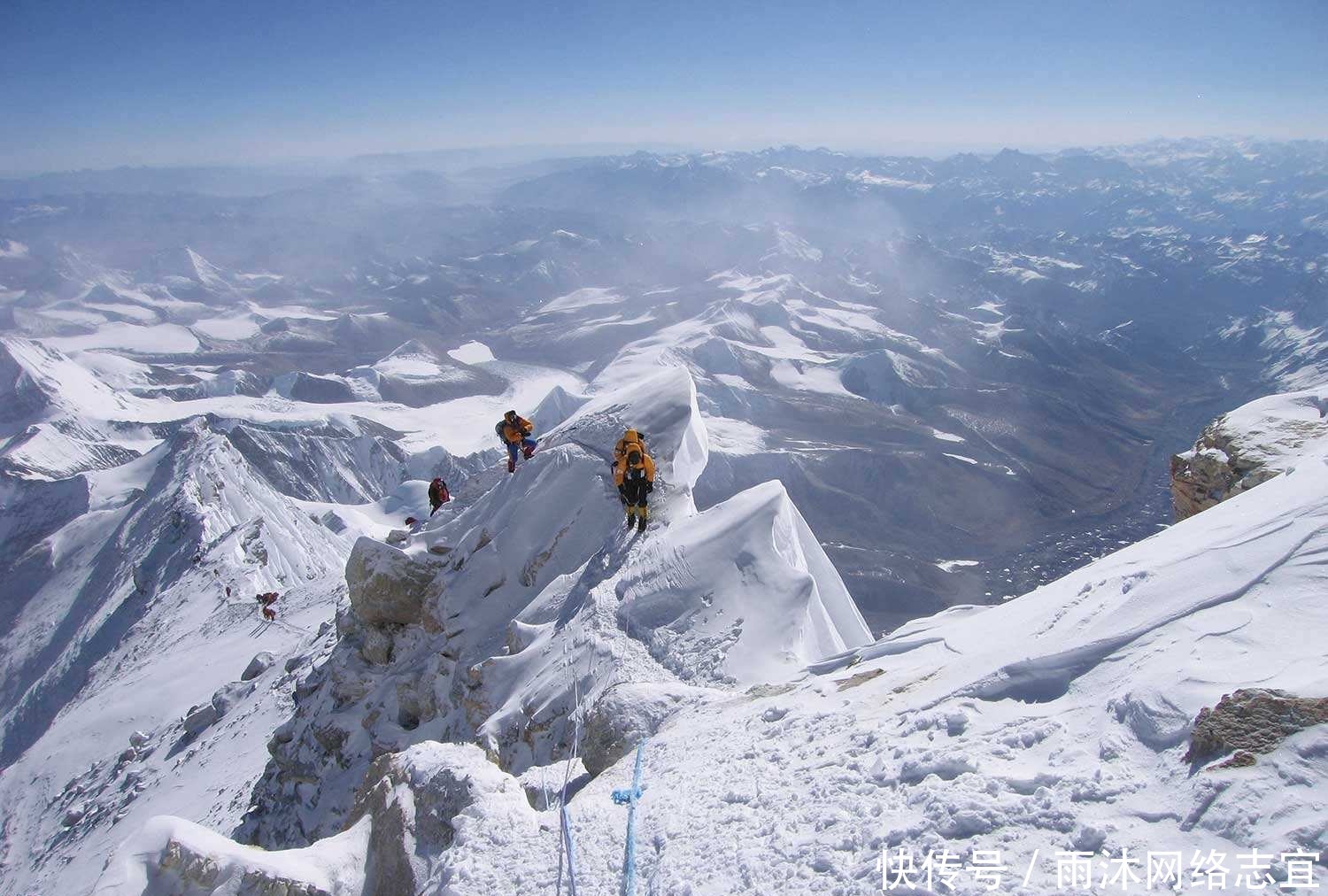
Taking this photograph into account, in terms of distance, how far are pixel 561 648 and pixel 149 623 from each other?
49268 millimetres

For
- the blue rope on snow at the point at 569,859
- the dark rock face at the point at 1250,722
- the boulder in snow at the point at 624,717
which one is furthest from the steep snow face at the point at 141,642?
the dark rock face at the point at 1250,722

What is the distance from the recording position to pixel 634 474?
50.8ft

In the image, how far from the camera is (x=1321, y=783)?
4508 millimetres

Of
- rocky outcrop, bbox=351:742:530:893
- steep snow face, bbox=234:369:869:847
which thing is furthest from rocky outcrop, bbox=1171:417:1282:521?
rocky outcrop, bbox=351:742:530:893

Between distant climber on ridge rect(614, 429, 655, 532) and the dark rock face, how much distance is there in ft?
36.6

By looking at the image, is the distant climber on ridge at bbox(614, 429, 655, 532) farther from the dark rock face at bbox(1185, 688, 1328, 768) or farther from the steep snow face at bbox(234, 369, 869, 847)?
the dark rock face at bbox(1185, 688, 1328, 768)

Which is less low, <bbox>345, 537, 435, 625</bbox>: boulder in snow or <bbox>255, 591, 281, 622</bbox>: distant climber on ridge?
<bbox>345, 537, 435, 625</bbox>: boulder in snow

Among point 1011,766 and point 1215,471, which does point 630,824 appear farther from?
point 1215,471

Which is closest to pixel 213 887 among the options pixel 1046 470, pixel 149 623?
pixel 149 623

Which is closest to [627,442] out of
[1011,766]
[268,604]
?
[1011,766]

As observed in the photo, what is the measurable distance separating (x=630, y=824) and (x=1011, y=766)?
379 cm

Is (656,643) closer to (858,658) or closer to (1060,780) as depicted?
(858,658)

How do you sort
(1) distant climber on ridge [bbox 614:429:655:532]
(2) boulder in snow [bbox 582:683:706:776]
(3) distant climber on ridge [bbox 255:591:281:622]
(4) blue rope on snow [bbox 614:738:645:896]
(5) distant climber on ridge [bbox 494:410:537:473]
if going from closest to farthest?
1. (4) blue rope on snow [bbox 614:738:645:896]
2. (2) boulder in snow [bbox 582:683:706:776]
3. (1) distant climber on ridge [bbox 614:429:655:532]
4. (5) distant climber on ridge [bbox 494:410:537:473]
5. (3) distant climber on ridge [bbox 255:591:281:622]

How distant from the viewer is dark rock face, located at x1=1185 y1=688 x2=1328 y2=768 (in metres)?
4.83
